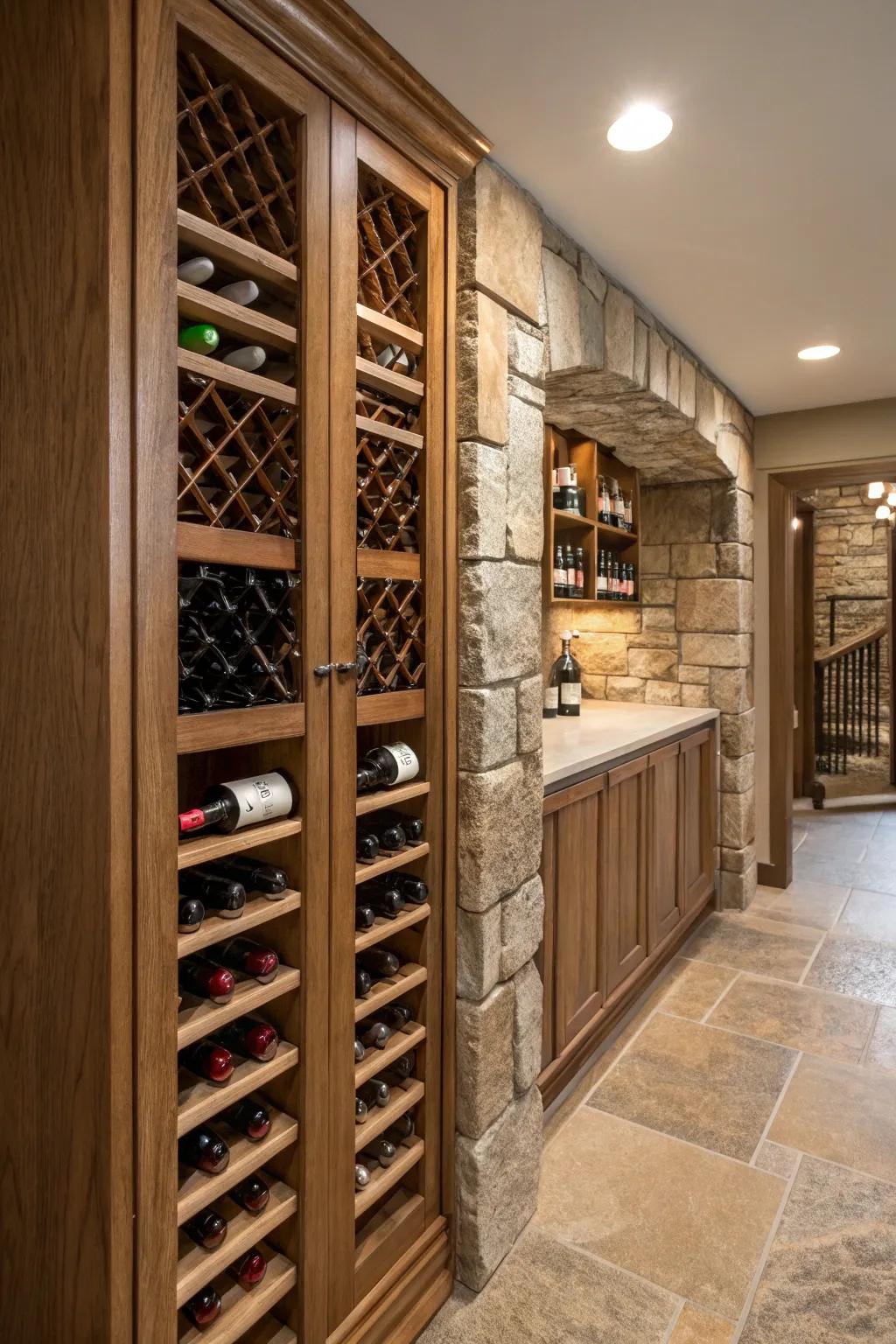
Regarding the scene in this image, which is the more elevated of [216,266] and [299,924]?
A: [216,266]

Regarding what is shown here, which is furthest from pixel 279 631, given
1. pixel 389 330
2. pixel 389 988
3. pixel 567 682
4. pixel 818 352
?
pixel 818 352

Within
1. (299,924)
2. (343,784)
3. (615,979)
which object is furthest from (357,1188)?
(615,979)

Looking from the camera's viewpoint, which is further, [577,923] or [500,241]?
[577,923]

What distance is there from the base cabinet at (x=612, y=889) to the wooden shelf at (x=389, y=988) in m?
0.64

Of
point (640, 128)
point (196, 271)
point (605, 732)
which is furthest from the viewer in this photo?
point (605, 732)

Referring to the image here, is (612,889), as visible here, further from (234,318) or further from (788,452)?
(788,452)

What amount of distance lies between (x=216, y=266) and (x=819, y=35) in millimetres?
1071

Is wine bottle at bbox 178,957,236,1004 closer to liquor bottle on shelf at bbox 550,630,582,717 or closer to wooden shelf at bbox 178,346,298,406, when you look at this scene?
wooden shelf at bbox 178,346,298,406

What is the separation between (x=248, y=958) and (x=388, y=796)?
375 mm

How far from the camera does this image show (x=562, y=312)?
1972 millimetres

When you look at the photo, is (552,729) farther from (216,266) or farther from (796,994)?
(216,266)

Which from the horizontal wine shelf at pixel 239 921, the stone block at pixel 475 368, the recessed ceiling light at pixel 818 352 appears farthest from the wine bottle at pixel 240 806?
the recessed ceiling light at pixel 818 352

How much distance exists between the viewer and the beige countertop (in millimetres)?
2258

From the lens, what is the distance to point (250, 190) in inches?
46.6
